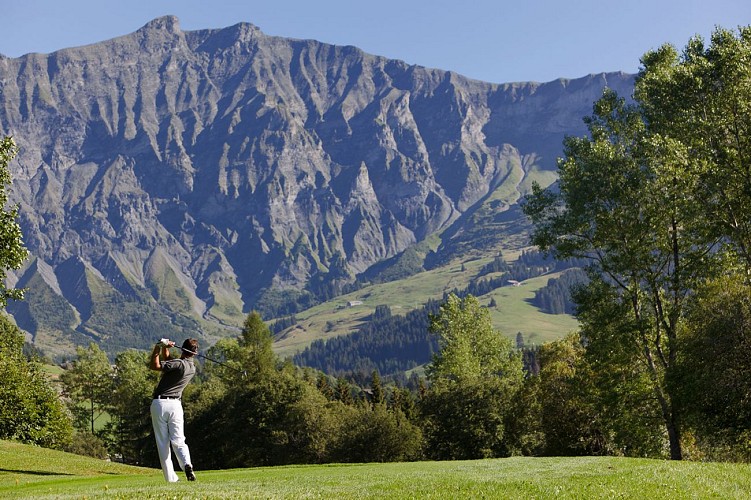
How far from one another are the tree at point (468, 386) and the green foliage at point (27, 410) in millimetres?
41547

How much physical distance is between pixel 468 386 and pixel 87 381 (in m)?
78.4

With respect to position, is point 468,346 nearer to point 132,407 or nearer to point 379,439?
point 379,439

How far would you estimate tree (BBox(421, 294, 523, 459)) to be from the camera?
78875 millimetres

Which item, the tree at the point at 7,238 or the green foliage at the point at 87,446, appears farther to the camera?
the green foliage at the point at 87,446

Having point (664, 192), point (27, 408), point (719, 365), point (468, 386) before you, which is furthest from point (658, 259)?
point (27, 408)

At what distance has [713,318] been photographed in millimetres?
41188

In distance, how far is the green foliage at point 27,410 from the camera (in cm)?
6300

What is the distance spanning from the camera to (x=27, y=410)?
64.8 m

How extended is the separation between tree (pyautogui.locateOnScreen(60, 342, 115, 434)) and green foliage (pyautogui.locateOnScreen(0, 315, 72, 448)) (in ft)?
160

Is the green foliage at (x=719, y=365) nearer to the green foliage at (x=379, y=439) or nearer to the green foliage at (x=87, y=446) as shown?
the green foliage at (x=379, y=439)

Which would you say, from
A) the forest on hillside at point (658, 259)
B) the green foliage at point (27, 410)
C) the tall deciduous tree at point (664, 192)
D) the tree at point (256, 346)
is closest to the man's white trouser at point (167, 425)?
the forest on hillside at point (658, 259)

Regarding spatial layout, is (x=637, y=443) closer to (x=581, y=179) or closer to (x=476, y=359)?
(x=581, y=179)

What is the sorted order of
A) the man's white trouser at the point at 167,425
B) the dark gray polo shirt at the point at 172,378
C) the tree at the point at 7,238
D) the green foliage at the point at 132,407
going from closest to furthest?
the man's white trouser at the point at 167,425 < the dark gray polo shirt at the point at 172,378 < the tree at the point at 7,238 < the green foliage at the point at 132,407

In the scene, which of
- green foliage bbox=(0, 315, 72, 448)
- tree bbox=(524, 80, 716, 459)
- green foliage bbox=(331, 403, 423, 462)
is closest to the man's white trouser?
tree bbox=(524, 80, 716, 459)
